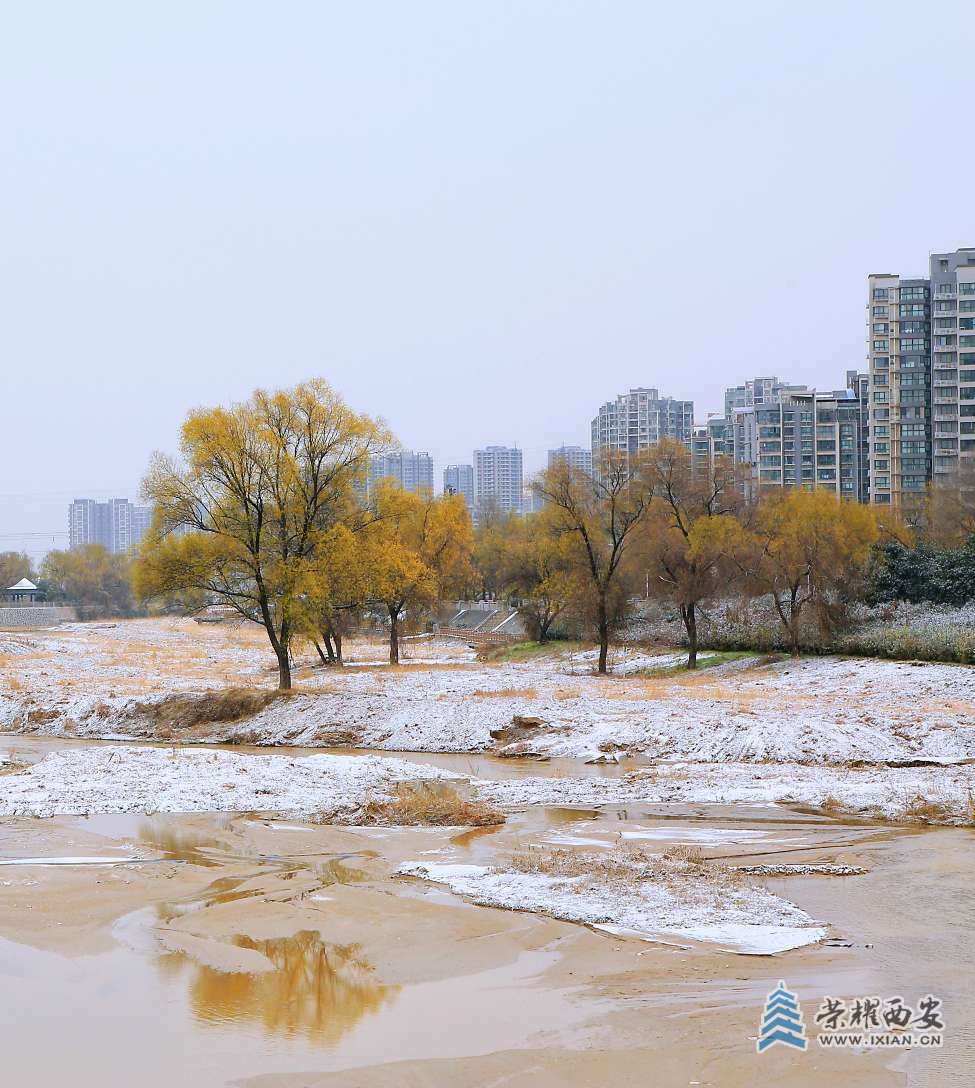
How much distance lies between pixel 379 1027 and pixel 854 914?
5.75 m

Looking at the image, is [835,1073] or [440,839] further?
[440,839]

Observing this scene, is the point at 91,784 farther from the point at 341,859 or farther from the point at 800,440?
the point at 800,440

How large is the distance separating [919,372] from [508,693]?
9876cm

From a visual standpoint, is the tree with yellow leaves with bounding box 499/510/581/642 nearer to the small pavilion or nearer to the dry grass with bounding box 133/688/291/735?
the dry grass with bounding box 133/688/291/735

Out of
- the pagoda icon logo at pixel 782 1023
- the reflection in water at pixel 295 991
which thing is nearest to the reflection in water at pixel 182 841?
the reflection in water at pixel 295 991

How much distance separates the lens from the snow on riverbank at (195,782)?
19.1 meters

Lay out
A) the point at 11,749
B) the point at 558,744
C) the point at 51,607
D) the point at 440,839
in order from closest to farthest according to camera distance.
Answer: the point at 440,839 < the point at 558,744 < the point at 11,749 < the point at 51,607

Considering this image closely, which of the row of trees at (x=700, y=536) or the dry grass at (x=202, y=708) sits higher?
the row of trees at (x=700, y=536)

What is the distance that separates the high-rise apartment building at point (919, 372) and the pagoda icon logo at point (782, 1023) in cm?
11258

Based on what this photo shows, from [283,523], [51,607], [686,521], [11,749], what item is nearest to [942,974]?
[11,749]

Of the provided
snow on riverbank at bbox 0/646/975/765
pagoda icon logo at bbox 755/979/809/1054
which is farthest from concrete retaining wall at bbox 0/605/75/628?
pagoda icon logo at bbox 755/979/809/1054

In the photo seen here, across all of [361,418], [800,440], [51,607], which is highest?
[800,440]

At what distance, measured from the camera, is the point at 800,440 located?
144 meters

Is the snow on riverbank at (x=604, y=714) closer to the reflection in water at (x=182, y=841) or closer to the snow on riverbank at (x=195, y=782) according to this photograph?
the snow on riverbank at (x=195, y=782)
